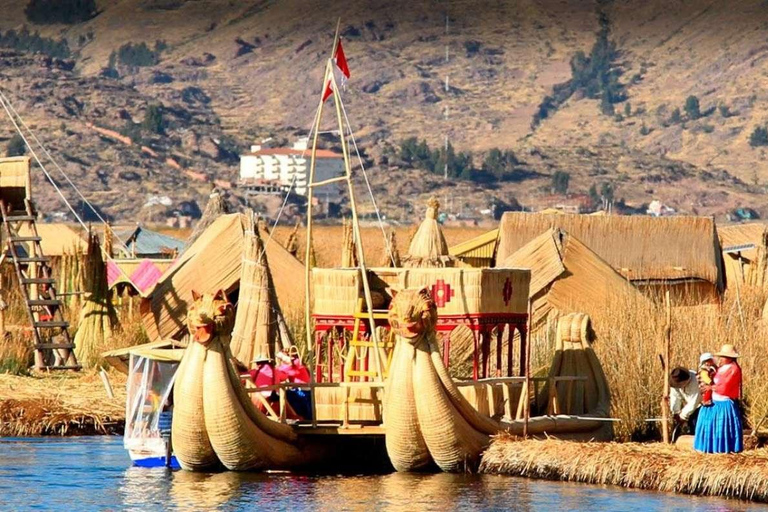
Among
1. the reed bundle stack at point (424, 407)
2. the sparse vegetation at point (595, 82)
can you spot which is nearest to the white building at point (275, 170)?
the sparse vegetation at point (595, 82)

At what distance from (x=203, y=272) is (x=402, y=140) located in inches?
4168

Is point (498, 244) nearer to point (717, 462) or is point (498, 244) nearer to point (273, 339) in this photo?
point (273, 339)

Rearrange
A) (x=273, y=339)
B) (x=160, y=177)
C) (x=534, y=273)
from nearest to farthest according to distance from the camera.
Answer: (x=273, y=339), (x=534, y=273), (x=160, y=177)

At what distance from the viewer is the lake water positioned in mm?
14836

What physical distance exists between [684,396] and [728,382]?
43.4 inches

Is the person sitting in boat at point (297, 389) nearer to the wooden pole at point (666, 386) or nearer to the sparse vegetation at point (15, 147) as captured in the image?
the wooden pole at point (666, 386)

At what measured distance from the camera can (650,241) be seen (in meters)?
28.3

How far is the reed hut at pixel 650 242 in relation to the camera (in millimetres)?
27000

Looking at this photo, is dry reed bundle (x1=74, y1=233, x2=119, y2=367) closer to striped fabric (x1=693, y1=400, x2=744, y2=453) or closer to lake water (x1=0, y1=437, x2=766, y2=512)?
lake water (x1=0, y1=437, x2=766, y2=512)

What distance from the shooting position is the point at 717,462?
1505 cm

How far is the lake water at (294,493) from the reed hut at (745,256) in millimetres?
8302

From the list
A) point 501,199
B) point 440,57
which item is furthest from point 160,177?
point 440,57

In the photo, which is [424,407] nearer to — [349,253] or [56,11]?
[349,253]

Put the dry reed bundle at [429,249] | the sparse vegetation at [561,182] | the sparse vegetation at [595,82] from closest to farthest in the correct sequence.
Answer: the dry reed bundle at [429,249] → the sparse vegetation at [561,182] → the sparse vegetation at [595,82]
